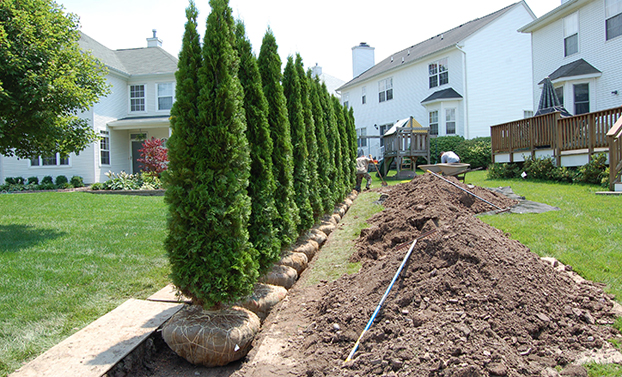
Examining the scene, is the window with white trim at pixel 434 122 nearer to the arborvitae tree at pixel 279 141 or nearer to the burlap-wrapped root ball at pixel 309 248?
the burlap-wrapped root ball at pixel 309 248

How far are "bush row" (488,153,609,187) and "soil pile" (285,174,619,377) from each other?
24.4ft

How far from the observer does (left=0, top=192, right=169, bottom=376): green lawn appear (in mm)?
3592

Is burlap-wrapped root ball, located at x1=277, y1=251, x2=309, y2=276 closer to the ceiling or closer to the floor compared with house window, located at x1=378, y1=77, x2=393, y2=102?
closer to the floor

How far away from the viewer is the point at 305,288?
188 inches

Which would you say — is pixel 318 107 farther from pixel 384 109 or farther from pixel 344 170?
pixel 384 109

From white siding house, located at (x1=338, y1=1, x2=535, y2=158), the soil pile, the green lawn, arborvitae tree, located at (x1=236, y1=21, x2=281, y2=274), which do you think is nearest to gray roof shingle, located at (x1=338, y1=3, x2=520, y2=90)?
white siding house, located at (x1=338, y1=1, x2=535, y2=158)

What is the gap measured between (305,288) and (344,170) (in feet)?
23.7

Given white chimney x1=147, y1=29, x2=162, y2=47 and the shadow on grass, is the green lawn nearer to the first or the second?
the shadow on grass

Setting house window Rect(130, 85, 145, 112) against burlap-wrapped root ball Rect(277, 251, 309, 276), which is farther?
house window Rect(130, 85, 145, 112)

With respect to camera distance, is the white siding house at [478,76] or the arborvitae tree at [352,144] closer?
the arborvitae tree at [352,144]

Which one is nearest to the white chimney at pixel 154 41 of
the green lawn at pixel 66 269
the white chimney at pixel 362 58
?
the green lawn at pixel 66 269

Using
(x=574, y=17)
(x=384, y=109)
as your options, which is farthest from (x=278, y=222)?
(x=384, y=109)

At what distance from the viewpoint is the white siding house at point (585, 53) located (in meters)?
14.8

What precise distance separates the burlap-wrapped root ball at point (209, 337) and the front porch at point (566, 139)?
8.83 m
